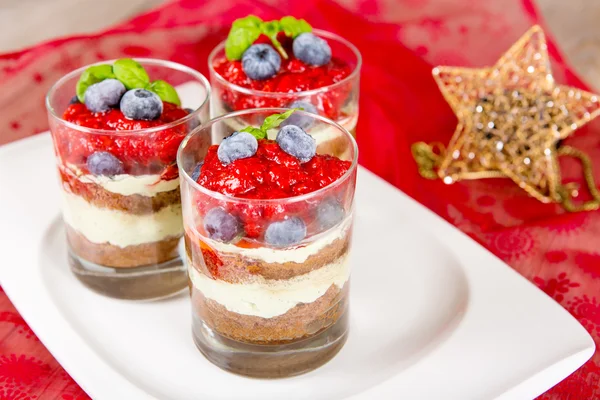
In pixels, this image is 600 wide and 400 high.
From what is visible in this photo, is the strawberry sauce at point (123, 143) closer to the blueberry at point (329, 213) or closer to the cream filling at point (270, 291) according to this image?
the cream filling at point (270, 291)

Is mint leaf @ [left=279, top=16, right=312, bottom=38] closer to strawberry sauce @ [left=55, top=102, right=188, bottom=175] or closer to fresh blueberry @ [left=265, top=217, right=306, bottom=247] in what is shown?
strawberry sauce @ [left=55, top=102, right=188, bottom=175]

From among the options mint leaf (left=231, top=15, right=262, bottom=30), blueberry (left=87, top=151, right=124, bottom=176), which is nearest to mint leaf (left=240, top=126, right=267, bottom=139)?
blueberry (left=87, top=151, right=124, bottom=176)

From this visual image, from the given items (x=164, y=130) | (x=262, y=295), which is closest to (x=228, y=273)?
(x=262, y=295)

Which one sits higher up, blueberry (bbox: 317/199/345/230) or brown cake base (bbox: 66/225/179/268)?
blueberry (bbox: 317/199/345/230)

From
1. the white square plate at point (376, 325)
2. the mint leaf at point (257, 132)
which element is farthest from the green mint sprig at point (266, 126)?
the white square plate at point (376, 325)

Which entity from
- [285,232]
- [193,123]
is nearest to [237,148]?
[285,232]

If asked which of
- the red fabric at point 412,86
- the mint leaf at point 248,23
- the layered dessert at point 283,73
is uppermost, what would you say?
the mint leaf at point 248,23
